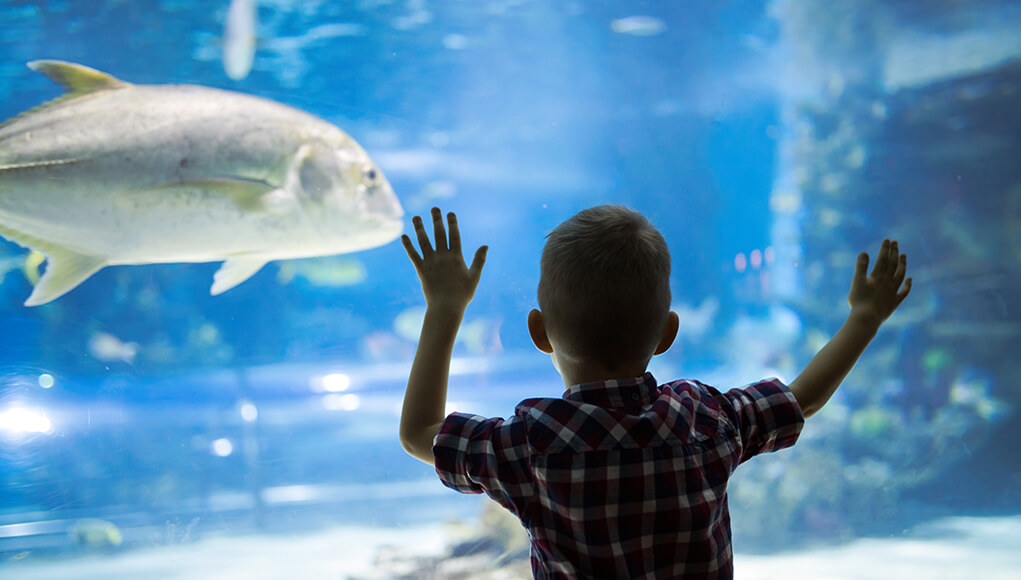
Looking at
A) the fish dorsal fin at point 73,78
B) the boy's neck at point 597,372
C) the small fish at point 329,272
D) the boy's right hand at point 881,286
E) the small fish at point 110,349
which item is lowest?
the boy's neck at point 597,372

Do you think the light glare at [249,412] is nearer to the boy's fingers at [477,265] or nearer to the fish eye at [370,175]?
the fish eye at [370,175]

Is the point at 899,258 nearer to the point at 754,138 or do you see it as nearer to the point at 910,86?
the point at 754,138

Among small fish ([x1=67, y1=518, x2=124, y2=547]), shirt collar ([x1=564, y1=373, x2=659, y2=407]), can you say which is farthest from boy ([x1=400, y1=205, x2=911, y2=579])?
small fish ([x1=67, y1=518, x2=124, y2=547])

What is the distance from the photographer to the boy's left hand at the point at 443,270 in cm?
107

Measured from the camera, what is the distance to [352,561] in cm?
269

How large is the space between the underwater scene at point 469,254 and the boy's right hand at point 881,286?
1149 mm

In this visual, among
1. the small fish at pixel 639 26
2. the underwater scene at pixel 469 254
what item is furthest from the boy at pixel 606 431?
the small fish at pixel 639 26

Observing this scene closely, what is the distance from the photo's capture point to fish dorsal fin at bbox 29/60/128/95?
5.63 ft

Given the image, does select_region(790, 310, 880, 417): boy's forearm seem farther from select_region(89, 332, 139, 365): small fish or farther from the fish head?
select_region(89, 332, 139, 365): small fish

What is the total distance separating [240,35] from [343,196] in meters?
1.62

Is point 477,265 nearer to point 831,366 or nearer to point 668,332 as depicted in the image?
point 668,332

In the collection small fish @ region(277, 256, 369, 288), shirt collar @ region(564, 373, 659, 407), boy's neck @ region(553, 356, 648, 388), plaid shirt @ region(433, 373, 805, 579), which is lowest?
plaid shirt @ region(433, 373, 805, 579)

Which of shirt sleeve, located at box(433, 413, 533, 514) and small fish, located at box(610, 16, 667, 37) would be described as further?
small fish, located at box(610, 16, 667, 37)

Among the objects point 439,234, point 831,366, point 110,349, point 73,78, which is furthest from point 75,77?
point 831,366
